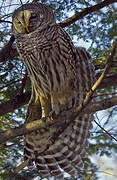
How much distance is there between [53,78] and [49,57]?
27 centimetres

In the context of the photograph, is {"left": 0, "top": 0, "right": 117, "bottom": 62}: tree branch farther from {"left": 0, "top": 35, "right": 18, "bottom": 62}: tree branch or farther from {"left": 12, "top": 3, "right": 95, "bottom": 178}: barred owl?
{"left": 12, "top": 3, "right": 95, "bottom": 178}: barred owl

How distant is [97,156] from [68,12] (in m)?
2.23

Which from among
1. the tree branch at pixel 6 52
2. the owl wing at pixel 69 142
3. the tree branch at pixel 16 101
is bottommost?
the owl wing at pixel 69 142

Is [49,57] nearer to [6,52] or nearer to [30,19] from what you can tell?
[30,19]

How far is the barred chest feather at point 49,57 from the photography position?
13.6 feet

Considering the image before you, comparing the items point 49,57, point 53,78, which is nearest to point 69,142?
point 53,78

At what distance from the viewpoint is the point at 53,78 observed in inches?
166

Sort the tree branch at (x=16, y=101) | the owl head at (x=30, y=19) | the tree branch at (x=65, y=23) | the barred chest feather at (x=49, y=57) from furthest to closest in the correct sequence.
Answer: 1. the tree branch at (x=16, y=101)
2. the tree branch at (x=65, y=23)
3. the owl head at (x=30, y=19)
4. the barred chest feather at (x=49, y=57)

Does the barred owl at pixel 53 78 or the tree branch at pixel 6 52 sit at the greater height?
the tree branch at pixel 6 52

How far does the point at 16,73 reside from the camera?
17.5 ft

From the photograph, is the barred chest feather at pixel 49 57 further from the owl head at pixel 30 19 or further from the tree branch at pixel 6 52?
the tree branch at pixel 6 52

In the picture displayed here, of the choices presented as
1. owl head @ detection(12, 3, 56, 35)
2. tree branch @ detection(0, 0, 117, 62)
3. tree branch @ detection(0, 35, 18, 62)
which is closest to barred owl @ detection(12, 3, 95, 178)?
owl head @ detection(12, 3, 56, 35)

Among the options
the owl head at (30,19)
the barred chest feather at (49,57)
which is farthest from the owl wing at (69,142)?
the owl head at (30,19)

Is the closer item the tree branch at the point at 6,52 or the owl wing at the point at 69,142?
the owl wing at the point at 69,142
